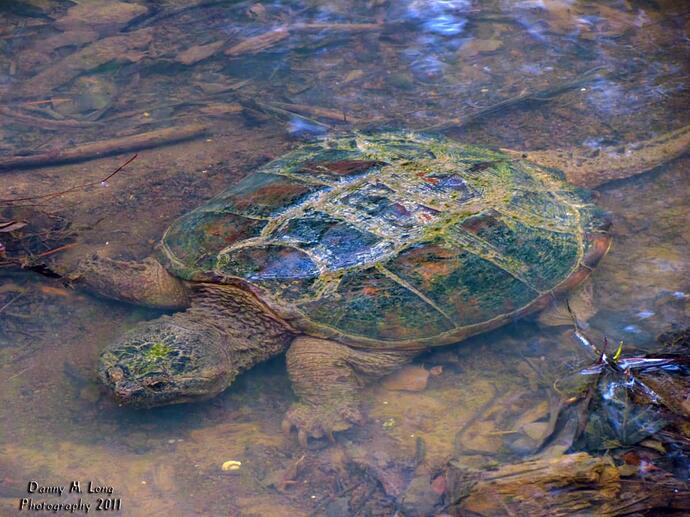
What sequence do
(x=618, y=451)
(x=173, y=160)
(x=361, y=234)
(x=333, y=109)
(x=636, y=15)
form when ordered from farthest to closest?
(x=636, y=15) < (x=333, y=109) < (x=173, y=160) < (x=361, y=234) < (x=618, y=451)

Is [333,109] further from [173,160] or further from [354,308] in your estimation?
[354,308]

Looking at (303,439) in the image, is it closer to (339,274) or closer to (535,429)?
(339,274)

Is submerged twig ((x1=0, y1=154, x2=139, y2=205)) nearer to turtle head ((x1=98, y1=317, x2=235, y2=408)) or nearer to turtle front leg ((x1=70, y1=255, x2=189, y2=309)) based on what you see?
turtle front leg ((x1=70, y1=255, x2=189, y2=309))

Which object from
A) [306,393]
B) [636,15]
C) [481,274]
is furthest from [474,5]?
[306,393]

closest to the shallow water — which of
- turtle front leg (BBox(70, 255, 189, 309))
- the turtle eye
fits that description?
turtle front leg (BBox(70, 255, 189, 309))

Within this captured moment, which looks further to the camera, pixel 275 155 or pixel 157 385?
pixel 275 155

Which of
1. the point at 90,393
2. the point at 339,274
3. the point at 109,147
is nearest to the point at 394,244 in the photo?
the point at 339,274

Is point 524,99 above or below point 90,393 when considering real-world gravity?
above

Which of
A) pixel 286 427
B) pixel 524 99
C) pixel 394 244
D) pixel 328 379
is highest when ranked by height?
pixel 524 99
